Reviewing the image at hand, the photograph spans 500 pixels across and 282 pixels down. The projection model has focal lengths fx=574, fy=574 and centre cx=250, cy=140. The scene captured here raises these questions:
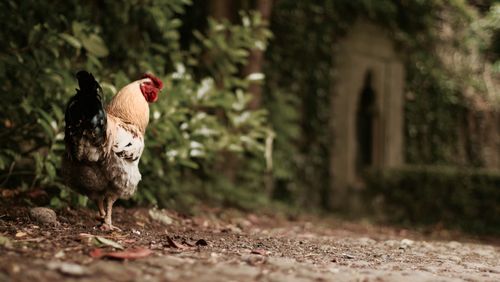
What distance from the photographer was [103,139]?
363 centimetres

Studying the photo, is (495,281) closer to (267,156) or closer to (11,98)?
(267,156)

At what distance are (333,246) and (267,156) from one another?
2147mm

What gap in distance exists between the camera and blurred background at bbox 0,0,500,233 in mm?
5102

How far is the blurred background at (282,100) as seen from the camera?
16.7ft

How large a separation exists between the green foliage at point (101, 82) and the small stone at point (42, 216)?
0.51 metres

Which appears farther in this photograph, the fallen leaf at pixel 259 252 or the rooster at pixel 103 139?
the rooster at pixel 103 139

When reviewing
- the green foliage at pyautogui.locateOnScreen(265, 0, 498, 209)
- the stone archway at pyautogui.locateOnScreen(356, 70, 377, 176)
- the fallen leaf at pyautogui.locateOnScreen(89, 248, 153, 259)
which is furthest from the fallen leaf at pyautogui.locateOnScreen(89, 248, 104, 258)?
the stone archway at pyautogui.locateOnScreen(356, 70, 377, 176)

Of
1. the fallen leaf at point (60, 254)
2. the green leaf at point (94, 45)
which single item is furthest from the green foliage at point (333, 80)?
the fallen leaf at point (60, 254)

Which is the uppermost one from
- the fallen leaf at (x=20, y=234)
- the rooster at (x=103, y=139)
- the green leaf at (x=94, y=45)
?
the green leaf at (x=94, y=45)

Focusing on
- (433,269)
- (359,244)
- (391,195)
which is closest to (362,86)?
(391,195)

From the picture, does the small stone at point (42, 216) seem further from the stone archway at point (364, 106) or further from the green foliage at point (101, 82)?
the stone archway at point (364, 106)

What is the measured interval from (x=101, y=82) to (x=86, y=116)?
156 centimetres

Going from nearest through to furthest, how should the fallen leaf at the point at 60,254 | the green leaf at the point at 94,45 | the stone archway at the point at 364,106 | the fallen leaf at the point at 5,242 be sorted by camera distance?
the fallen leaf at the point at 60,254 < the fallen leaf at the point at 5,242 < the green leaf at the point at 94,45 < the stone archway at the point at 364,106

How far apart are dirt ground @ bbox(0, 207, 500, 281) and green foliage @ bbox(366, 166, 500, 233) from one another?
415 centimetres
